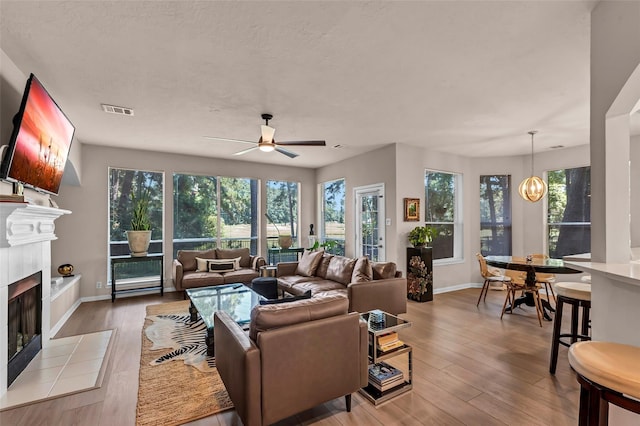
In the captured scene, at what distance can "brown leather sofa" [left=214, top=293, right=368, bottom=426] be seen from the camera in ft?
6.02

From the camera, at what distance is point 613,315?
66.8 inches

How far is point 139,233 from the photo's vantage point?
17.7ft

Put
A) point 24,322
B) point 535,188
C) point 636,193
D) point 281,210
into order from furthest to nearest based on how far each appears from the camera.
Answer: point 281,210 → point 535,188 → point 636,193 → point 24,322

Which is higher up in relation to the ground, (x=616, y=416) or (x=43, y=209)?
(x=43, y=209)

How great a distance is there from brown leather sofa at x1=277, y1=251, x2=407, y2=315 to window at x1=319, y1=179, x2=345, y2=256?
1952 millimetres

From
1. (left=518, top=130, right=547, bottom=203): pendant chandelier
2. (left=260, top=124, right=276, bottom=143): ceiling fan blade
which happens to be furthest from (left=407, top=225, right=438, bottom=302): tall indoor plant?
(left=260, top=124, right=276, bottom=143): ceiling fan blade

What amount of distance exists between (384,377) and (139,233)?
16.0 ft

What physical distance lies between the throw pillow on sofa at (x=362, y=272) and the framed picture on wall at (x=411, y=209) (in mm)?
1621

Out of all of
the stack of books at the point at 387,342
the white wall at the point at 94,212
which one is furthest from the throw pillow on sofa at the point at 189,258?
the stack of books at the point at 387,342

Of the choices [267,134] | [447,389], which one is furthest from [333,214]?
[447,389]

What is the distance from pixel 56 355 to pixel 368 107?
437 centimetres

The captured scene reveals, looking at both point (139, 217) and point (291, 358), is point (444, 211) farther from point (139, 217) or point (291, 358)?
point (139, 217)

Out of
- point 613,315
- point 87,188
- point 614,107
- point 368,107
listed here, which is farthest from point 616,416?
point 87,188

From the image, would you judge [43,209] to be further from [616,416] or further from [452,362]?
[616,416]
